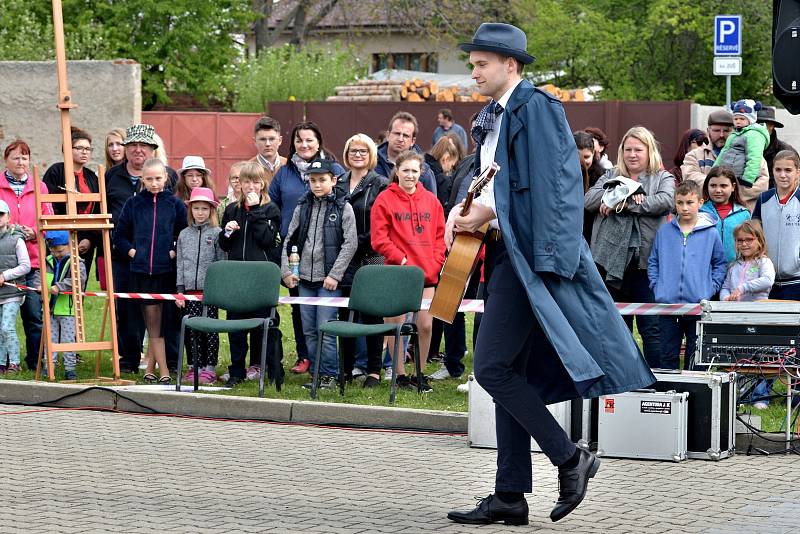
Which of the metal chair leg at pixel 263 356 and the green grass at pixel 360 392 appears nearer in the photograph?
the green grass at pixel 360 392

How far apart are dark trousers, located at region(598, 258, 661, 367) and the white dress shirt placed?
4542 millimetres

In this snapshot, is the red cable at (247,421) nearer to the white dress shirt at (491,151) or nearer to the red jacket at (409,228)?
the red jacket at (409,228)

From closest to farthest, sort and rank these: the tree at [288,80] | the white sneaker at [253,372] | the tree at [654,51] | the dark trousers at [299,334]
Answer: the white sneaker at [253,372]
the dark trousers at [299,334]
the tree at [288,80]
the tree at [654,51]

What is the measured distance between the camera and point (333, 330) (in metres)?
10.9

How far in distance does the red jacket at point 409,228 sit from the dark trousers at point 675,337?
186 centimetres

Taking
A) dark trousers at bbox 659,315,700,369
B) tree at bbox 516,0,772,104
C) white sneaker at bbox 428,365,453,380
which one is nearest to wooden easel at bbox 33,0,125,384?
white sneaker at bbox 428,365,453,380

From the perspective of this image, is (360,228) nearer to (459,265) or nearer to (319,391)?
(319,391)

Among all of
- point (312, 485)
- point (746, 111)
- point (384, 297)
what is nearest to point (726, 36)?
point (746, 111)

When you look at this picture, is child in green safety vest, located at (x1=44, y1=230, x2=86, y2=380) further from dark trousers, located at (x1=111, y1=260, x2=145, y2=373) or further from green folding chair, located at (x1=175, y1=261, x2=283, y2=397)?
green folding chair, located at (x1=175, y1=261, x2=283, y2=397)

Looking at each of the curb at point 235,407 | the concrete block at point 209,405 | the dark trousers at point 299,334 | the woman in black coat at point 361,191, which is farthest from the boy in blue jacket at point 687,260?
the dark trousers at point 299,334

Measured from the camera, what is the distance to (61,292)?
1223 centimetres

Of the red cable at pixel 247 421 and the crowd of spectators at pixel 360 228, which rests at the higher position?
the crowd of spectators at pixel 360 228

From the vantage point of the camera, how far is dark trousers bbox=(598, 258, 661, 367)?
11164mm

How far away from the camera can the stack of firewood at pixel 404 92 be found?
3072cm
